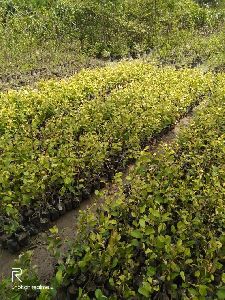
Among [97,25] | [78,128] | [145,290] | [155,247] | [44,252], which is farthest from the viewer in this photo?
[97,25]

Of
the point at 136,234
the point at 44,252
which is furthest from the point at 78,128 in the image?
the point at 136,234

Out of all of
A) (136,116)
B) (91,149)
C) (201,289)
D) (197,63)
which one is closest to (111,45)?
(197,63)

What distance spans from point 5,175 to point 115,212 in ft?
5.06

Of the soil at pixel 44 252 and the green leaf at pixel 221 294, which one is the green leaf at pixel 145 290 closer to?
the green leaf at pixel 221 294

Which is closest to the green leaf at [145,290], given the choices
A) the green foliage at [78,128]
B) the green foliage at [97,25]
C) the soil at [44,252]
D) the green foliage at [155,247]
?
the green foliage at [155,247]

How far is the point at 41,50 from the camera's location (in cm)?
1387

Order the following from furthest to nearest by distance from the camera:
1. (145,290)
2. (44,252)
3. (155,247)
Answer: (44,252)
(155,247)
(145,290)

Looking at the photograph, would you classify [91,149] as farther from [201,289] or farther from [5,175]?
[201,289]

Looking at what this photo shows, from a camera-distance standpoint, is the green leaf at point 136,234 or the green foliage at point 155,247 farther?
the green leaf at point 136,234

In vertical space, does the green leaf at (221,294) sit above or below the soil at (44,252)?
above

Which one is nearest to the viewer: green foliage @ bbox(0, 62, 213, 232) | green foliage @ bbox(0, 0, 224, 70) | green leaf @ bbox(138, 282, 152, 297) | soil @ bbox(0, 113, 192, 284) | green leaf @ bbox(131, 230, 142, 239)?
green leaf @ bbox(138, 282, 152, 297)

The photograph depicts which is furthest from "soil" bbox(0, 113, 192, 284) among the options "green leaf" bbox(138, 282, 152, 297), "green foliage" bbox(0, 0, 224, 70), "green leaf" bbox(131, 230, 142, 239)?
"green foliage" bbox(0, 0, 224, 70)

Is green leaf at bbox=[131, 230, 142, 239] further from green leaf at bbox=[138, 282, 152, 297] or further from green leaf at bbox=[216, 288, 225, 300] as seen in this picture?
green leaf at bbox=[216, 288, 225, 300]

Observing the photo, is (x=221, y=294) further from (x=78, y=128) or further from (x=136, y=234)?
(x=78, y=128)
